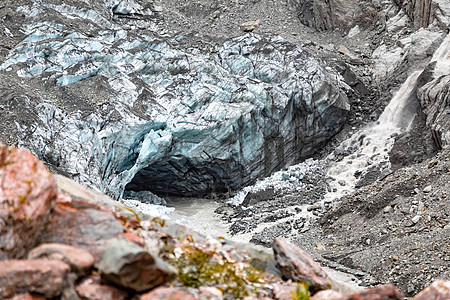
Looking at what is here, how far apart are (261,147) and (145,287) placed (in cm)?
2251

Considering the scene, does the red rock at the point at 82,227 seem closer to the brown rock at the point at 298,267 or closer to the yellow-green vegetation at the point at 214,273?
the yellow-green vegetation at the point at 214,273

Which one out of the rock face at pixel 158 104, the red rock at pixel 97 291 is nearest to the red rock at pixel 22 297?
the red rock at pixel 97 291

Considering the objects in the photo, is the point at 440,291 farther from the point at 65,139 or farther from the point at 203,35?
the point at 203,35

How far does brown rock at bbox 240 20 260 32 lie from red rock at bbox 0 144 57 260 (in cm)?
3083

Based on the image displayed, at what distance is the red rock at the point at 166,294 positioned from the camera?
13.1 ft

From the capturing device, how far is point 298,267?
5.17m

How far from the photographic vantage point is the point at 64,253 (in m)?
4.14

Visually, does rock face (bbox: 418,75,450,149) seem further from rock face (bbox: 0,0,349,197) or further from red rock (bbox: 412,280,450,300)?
red rock (bbox: 412,280,450,300)

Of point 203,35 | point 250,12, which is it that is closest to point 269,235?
point 203,35

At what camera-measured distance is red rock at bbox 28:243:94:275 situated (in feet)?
13.4

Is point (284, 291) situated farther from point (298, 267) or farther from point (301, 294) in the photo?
point (298, 267)

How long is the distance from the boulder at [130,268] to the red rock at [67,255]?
6.3 inches

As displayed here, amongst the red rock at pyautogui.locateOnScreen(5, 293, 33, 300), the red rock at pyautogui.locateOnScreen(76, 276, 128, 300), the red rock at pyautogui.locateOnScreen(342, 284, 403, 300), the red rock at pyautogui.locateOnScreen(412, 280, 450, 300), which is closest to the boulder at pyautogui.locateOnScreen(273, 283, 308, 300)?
the red rock at pyautogui.locateOnScreen(342, 284, 403, 300)

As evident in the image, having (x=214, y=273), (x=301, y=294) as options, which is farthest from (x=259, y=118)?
(x=301, y=294)
